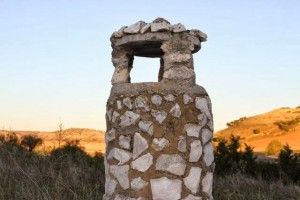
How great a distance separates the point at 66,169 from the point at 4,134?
23.2 ft

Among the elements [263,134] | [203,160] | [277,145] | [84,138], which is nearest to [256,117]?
[263,134]

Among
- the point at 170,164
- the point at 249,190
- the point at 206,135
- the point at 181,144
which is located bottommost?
the point at 249,190

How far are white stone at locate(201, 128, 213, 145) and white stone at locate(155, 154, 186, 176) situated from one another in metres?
0.45

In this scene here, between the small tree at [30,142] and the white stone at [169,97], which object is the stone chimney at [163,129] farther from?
the small tree at [30,142]

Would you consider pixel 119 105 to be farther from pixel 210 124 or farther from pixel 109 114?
pixel 210 124

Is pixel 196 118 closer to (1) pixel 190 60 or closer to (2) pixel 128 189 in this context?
(1) pixel 190 60

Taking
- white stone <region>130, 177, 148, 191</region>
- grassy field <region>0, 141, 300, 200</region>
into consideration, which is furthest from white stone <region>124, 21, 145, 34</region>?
grassy field <region>0, 141, 300, 200</region>

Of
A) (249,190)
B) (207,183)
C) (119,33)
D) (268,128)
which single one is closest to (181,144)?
(207,183)

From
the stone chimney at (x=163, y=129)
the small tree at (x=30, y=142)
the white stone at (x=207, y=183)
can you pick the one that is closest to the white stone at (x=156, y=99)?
the stone chimney at (x=163, y=129)

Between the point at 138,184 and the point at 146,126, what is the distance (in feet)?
2.26

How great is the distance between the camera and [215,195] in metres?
9.60

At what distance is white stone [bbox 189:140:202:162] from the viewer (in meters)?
6.39

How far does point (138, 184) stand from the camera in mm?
6297

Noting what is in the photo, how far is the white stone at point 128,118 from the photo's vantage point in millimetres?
6414
